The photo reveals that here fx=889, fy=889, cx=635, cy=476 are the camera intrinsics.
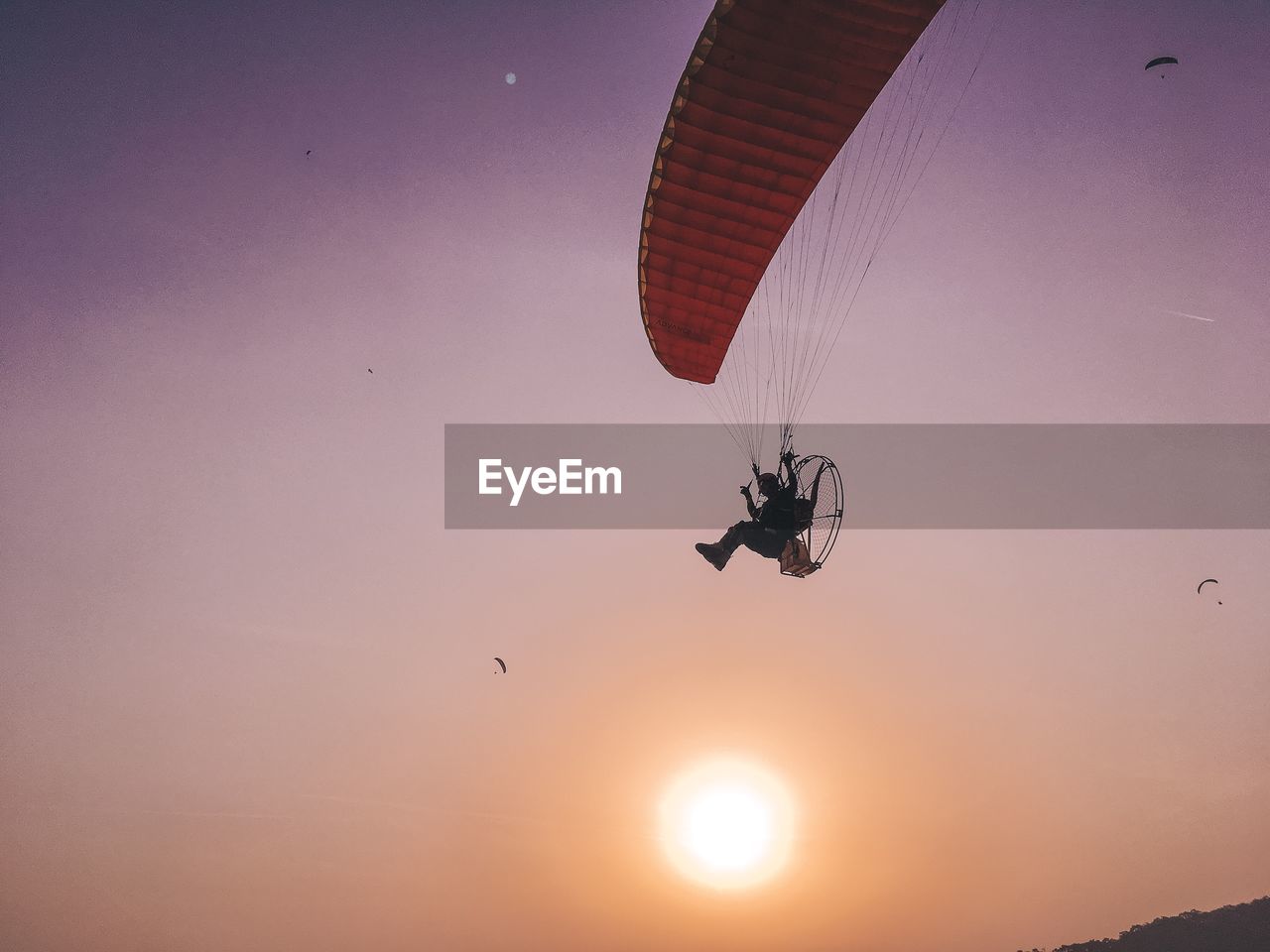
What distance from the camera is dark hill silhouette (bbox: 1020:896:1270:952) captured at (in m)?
77.0

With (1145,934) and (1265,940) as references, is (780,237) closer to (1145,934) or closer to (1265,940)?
(1265,940)

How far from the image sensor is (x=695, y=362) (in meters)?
15.1

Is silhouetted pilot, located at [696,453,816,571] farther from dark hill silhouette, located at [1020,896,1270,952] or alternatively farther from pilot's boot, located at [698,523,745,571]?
dark hill silhouette, located at [1020,896,1270,952]

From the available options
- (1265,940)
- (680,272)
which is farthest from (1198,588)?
(1265,940)

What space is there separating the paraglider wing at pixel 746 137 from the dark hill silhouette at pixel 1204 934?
295 ft

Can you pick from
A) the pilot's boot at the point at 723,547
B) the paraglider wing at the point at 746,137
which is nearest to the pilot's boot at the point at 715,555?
the pilot's boot at the point at 723,547

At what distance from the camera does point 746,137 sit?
11.0 meters

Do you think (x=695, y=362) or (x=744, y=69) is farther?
(x=695, y=362)

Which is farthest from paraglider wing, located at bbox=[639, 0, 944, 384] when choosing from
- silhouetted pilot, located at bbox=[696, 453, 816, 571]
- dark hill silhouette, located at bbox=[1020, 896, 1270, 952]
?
dark hill silhouette, located at bbox=[1020, 896, 1270, 952]

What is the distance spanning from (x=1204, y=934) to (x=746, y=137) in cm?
9700

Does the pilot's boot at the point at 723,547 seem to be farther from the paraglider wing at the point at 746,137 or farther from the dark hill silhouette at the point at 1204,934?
the dark hill silhouette at the point at 1204,934

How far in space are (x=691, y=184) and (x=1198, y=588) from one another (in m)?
14.9

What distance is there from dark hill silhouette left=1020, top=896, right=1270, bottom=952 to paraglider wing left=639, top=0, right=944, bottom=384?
295 ft

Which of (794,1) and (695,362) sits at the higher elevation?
(794,1)
